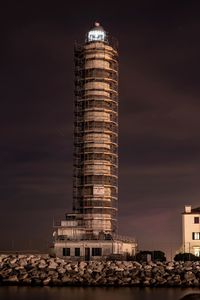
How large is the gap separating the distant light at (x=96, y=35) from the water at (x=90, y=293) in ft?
144

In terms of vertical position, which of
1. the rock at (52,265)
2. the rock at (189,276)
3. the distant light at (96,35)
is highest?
the distant light at (96,35)

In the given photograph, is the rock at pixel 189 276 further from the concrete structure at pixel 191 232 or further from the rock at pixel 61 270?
the concrete structure at pixel 191 232

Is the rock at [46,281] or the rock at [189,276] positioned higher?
the rock at [189,276]

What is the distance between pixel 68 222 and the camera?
75938mm

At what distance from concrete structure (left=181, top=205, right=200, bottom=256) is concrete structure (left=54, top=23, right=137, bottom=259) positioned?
7118 mm

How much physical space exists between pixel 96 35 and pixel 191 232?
27.9m

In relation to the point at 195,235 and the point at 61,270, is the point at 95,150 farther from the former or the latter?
the point at 61,270

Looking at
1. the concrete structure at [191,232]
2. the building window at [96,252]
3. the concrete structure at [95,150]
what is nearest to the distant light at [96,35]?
the concrete structure at [95,150]

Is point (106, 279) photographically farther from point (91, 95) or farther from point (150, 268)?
point (91, 95)

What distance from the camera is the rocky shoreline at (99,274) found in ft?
159

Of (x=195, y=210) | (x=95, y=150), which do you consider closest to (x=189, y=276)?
(x=195, y=210)

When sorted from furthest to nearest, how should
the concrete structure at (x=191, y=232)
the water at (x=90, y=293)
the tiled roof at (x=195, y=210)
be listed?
the tiled roof at (x=195, y=210), the concrete structure at (x=191, y=232), the water at (x=90, y=293)

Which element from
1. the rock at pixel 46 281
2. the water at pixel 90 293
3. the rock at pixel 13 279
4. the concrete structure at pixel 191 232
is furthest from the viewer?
the concrete structure at pixel 191 232

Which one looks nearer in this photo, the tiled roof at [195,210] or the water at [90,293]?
the water at [90,293]
